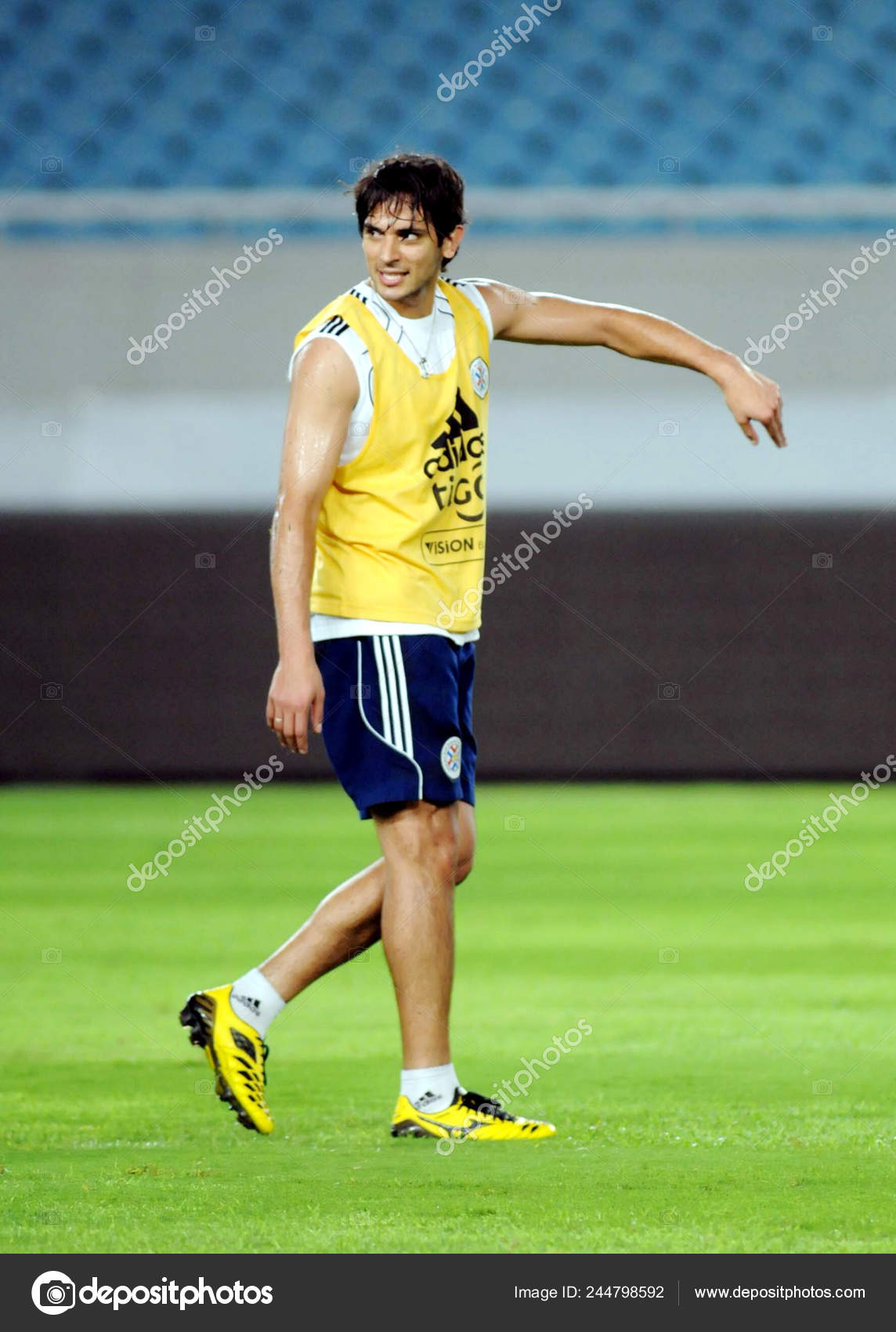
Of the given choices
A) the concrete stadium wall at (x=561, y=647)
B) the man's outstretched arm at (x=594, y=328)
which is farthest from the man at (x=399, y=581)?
the concrete stadium wall at (x=561, y=647)

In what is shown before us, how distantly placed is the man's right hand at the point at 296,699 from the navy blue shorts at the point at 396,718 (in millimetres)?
130

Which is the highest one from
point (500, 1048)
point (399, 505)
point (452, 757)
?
point (399, 505)

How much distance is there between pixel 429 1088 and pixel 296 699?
0.65 metres

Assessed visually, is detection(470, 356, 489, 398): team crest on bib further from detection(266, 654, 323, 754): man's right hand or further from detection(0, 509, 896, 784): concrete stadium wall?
detection(0, 509, 896, 784): concrete stadium wall

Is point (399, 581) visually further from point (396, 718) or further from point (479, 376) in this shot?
point (479, 376)

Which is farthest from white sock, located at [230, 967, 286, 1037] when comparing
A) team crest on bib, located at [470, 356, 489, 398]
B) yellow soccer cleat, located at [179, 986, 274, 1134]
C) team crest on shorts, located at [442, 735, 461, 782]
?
team crest on bib, located at [470, 356, 489, 398]

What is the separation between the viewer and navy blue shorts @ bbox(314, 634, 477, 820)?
2.71m

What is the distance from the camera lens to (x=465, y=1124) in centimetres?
271

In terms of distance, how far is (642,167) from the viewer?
10.1m

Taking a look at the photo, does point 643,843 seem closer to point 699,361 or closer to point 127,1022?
point 127,1022

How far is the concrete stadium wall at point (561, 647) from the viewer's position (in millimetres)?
7746

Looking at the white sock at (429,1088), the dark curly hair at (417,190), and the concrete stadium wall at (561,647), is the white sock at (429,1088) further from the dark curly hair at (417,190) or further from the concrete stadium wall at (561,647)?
the concrete stadium wall at (561,647)

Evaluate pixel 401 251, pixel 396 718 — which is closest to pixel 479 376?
pixel 401 251

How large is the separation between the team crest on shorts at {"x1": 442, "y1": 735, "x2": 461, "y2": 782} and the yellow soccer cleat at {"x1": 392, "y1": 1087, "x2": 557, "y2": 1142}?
0.50 meters
